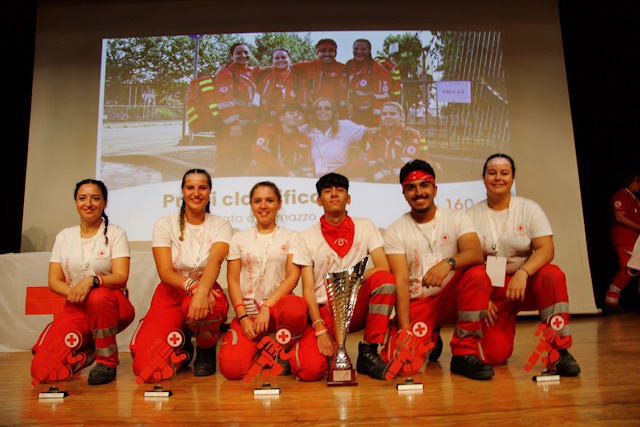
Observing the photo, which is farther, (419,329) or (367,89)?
→ (367,89)

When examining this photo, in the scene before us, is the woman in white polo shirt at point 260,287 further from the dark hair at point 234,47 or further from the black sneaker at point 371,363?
the dark hair at point 234,47

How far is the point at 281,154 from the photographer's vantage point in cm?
471

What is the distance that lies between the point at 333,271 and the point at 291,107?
8.30ft

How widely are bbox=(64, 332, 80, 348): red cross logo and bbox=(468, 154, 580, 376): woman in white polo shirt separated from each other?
2.12 metres

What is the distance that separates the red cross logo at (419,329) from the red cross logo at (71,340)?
167 centimetres

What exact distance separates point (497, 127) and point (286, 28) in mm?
2289

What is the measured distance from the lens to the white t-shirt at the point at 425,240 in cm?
267

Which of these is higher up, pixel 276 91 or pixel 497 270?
pixel 276 91

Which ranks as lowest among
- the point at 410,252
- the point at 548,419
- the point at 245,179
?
the point at 548,419

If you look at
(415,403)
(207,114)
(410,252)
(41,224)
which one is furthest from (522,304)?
(41,224)

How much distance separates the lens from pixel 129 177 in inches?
186

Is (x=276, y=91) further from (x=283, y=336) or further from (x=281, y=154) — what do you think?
(x=283, y=336)

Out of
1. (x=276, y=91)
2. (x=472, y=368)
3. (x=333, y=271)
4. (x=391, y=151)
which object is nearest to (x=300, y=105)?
(x=276, y=91)

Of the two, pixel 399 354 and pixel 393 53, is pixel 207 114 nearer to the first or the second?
pixel 393 53
